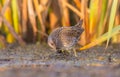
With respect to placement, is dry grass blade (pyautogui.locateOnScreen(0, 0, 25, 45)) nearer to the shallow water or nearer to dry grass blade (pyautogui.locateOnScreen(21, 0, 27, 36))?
the shallow water

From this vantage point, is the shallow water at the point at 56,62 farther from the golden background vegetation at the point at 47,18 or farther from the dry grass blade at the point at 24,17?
the dry grass blade at the point at 24,17

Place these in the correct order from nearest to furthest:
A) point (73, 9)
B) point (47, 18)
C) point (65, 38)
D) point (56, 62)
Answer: point (56, 62) < point (65, 38) < point (73, 9) < point (47, 18)

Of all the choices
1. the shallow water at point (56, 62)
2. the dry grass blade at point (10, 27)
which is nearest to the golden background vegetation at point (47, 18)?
the dry grass blade at point (10, 27)

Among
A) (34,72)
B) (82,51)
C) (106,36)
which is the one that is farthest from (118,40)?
(34,72)

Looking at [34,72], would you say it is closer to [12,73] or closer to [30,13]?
[12,73]

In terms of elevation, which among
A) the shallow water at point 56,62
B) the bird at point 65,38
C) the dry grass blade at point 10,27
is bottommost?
the shallow water at point 56,62

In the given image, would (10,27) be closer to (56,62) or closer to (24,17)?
(24,17)

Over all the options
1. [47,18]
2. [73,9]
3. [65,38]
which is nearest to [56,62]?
[65,38]

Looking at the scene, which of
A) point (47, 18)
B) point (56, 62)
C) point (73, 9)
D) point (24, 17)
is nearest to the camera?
point (56, 62)
